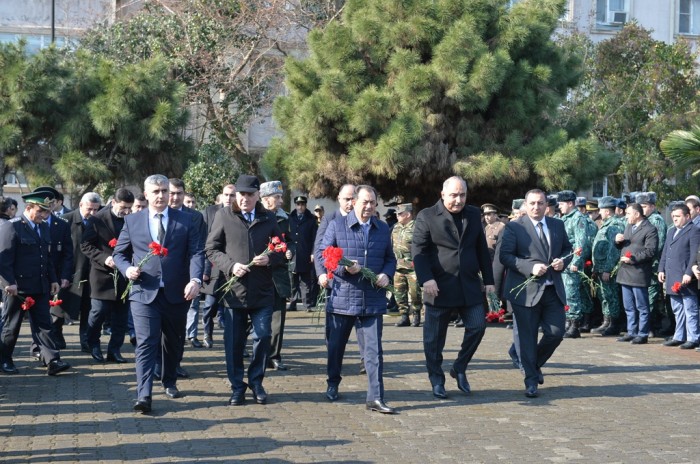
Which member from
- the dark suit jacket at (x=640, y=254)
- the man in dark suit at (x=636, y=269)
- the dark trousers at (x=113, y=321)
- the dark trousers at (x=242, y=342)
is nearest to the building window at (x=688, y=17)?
the man in dark suit at (x=636, y=269)

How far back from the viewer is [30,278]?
444 inches

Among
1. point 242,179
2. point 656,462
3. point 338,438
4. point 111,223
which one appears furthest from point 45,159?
point 656,462

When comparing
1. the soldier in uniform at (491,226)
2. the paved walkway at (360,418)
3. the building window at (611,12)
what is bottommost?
the paved walkway at (360,418)

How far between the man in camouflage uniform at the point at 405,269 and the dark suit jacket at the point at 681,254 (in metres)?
4.14

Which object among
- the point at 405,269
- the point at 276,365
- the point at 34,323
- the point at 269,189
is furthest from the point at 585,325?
the point at 34,323

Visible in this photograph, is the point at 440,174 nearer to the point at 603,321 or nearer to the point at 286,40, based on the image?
the point at 603,321

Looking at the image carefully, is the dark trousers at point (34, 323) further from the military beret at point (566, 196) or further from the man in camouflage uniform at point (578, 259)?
the military beret at point (566, 196)

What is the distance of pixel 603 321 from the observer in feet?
55.0

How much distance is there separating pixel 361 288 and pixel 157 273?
1.83 metres

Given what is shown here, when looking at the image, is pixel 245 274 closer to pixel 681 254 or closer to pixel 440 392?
pixel 440 392

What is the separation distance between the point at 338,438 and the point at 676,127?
24586mm

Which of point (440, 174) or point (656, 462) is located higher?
point (440, 174)

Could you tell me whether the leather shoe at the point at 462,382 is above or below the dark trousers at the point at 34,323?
below

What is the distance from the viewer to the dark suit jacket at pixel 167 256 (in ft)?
30.9
